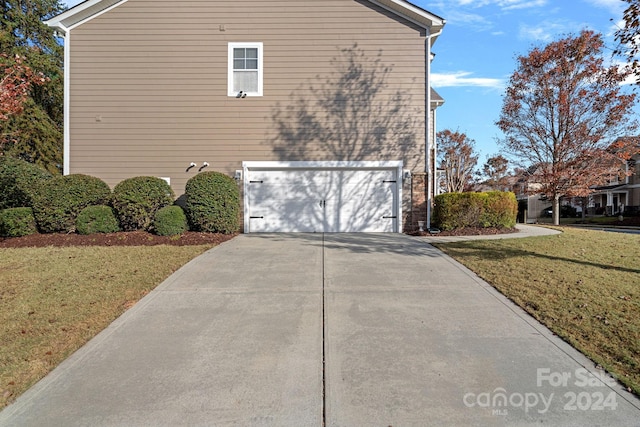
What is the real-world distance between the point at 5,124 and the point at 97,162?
28.8 feet

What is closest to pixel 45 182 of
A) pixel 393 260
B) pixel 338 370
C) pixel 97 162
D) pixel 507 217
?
pixel 97 162

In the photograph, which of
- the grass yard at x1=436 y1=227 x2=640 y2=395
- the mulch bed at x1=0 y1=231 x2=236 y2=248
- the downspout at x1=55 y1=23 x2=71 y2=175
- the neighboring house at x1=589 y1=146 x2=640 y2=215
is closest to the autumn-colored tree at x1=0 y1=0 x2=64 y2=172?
the downspout at x1=55 y1=23 x2=71 y2=175

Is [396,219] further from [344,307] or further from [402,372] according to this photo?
[402,372]

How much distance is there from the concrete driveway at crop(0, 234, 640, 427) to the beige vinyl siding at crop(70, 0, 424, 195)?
22.4 feet

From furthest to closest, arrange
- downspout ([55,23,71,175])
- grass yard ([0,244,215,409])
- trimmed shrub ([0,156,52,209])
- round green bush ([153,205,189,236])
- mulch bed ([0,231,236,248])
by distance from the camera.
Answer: downspout ([55,23,71,175])
trimmed shrub ([0,156,52,209])
round green bush ([153,205,189,236])
mulch bed ([0,231,236,248])
grass yard ([0,244,215,409])

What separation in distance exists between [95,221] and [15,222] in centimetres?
196

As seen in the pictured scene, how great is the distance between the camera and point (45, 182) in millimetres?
10414

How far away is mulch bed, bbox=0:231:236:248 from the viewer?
9438 millimetres

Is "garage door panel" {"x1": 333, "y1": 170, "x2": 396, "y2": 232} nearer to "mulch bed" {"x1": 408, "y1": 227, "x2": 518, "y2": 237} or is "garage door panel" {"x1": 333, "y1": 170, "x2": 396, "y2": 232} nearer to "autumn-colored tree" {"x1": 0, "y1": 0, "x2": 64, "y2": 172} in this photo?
"mulch bed" {"x1": 408, "y1": 227, "x2": 518, "y2": 237}

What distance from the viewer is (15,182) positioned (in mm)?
10734

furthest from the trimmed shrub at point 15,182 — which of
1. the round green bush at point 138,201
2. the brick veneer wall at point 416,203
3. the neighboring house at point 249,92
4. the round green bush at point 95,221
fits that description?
the brick veneer wall at point 416,203

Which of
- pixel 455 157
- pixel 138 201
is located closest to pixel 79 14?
pixel 138 201

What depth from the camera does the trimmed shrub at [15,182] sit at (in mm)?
10664

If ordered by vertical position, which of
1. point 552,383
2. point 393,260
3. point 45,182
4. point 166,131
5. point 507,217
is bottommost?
point 552,383
